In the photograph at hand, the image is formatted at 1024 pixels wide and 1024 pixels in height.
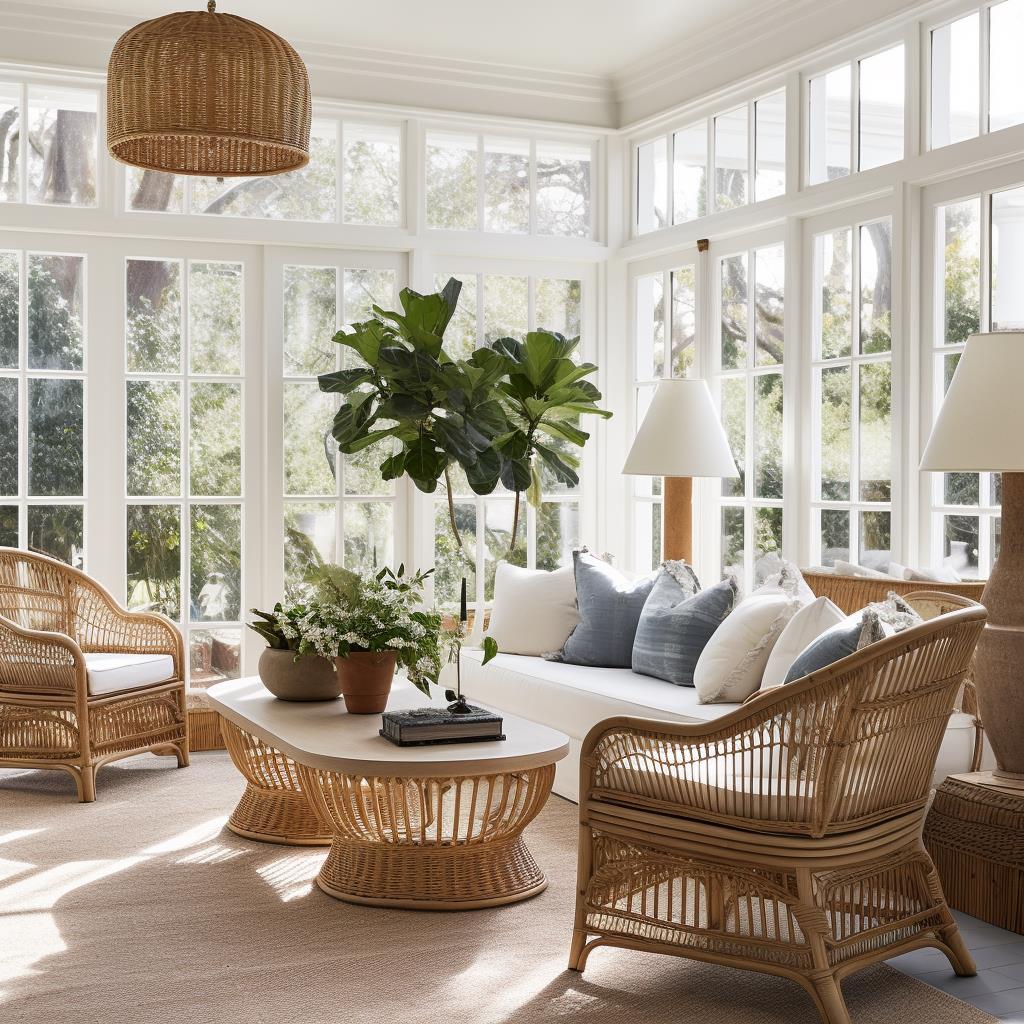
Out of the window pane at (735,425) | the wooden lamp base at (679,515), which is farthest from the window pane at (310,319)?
the window pane at (735,425)

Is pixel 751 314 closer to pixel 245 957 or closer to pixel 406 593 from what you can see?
pixel 406 593

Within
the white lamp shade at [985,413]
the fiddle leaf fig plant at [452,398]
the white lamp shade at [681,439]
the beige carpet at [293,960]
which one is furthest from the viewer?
the fiddle leaf fig plant at [452,398]

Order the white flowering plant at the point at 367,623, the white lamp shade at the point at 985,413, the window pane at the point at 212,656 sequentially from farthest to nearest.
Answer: the window pane at the point at 212,656
the white flowering plant at the point at 367,623
the white lamp shade at the point at 985,413

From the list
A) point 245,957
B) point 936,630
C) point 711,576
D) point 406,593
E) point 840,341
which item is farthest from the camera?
point 711,576

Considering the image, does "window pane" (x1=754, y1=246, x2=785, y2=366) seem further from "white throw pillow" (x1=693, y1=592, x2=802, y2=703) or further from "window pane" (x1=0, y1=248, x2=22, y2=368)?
"window pane" (x1=0, y1=248, x2=22, y2=368)

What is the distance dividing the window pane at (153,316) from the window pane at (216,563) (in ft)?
2.17

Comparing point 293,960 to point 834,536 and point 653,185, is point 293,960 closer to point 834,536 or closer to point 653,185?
point 834,536

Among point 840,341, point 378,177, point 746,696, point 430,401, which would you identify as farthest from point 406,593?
point 378,177

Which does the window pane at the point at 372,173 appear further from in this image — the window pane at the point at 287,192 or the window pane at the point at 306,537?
the window pane at the point at 306,537

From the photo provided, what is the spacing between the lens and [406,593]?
13.0 ft

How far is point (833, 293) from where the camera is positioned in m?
4.97

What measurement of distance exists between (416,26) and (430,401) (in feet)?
5.15

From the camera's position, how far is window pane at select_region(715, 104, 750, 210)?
548 cm

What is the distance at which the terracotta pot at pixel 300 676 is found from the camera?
13.5ft
